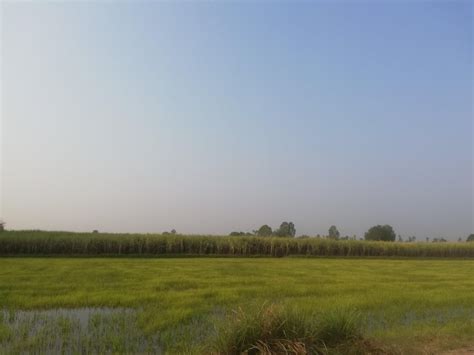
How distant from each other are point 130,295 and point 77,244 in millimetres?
21228

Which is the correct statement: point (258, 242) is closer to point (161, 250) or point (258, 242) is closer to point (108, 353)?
point (161, 250)

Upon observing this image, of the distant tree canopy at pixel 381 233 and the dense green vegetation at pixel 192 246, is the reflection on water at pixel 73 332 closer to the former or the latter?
the dense green vegetation at pixel 192 246

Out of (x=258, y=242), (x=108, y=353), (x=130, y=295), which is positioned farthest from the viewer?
(x=258, y=242)

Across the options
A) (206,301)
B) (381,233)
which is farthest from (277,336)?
(381,233)

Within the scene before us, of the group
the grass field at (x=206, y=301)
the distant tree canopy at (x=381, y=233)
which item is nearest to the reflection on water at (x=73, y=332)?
the grass field at (x=206, y=301)

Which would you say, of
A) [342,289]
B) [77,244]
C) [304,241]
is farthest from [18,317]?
[304,241]

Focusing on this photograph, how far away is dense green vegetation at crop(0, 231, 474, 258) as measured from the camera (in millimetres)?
29906

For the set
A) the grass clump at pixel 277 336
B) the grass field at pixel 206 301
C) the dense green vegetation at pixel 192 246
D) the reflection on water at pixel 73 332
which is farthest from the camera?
the dense green vegetation at pixel 192 246

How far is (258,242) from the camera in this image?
1463 inches

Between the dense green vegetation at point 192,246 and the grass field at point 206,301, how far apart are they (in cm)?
1286

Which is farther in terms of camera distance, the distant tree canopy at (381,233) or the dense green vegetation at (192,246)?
the distant tree canopy at (381,233)

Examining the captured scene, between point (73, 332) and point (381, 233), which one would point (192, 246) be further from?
point (381, 233)

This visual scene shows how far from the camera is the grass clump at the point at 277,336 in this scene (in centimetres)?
594

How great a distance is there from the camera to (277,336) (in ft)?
20.2
